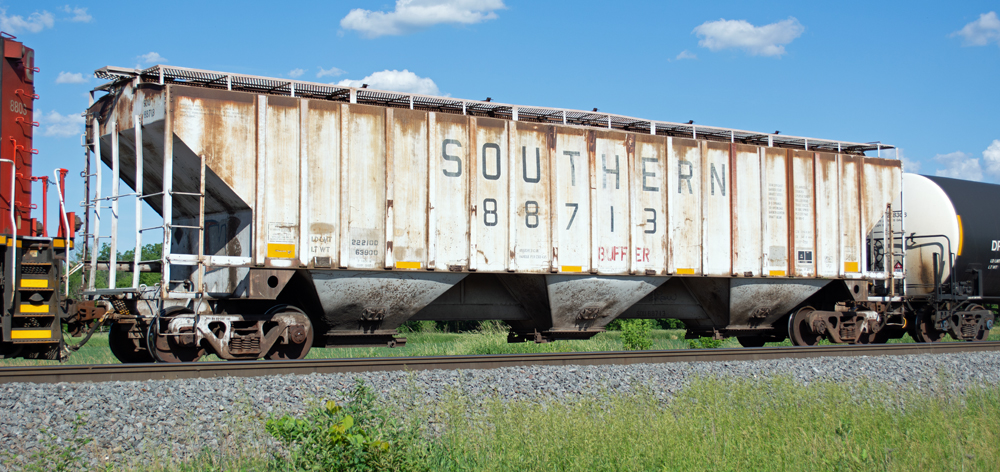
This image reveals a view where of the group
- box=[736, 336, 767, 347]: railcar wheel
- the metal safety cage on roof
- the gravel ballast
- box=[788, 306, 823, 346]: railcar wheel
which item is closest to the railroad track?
the gravel ballast

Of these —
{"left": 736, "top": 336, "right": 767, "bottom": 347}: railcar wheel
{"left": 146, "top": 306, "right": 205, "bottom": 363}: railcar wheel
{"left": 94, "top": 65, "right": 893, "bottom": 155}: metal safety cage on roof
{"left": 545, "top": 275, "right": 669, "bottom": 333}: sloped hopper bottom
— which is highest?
{"left": 94, "top": 65, "right": 893, "bottom": 155}: metal safety cage on roof

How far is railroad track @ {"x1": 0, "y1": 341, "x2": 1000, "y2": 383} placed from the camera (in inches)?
275

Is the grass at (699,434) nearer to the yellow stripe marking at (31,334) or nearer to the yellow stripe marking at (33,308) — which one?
the yellow stripe marking at (31,334)

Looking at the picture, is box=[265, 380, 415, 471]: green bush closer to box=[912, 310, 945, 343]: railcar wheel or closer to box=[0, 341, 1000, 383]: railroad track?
box=[0, 341, 1000, 383]: railroad track

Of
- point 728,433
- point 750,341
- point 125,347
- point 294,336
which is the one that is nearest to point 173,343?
point 125,347

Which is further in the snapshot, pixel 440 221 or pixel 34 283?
pixel 440 221

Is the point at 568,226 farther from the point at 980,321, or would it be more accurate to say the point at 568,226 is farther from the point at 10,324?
the point at 980,321

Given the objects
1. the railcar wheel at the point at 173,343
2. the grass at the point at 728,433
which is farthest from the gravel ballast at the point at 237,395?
the railcar wheel at the point at 173,343

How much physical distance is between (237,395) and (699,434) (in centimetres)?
417

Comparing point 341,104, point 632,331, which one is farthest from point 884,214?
point 341,104

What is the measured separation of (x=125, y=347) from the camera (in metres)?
9.55

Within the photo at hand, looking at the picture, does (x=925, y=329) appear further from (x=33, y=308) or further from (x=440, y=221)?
(x=33, y=308)

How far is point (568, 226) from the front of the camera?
11070 millimetres

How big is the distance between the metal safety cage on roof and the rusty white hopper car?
1.4 inches
